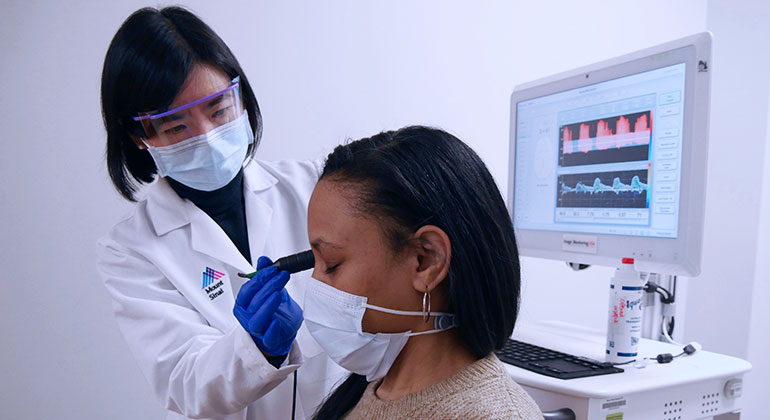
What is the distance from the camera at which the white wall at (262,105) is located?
5.22 feet

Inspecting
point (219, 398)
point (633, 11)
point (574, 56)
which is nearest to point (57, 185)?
point (219, 398)

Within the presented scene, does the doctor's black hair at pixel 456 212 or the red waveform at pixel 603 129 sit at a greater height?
the red waveform at pixel 603 129

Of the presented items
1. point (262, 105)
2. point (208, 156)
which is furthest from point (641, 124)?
point (262, 105)

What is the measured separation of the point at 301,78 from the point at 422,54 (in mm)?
573

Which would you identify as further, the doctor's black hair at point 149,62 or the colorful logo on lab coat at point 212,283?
the colorful logo on lab coat at point 212,283

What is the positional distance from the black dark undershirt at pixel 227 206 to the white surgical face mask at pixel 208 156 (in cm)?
5

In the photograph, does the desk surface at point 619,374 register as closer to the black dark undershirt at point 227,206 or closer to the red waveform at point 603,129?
the red waveform at point 603,129

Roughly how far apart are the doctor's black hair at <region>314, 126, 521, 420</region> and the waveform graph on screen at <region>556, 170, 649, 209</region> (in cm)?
65

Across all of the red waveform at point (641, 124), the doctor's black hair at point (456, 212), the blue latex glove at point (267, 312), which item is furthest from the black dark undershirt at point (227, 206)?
the red waveform at point (641, 124)

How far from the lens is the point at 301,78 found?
202 centimetres

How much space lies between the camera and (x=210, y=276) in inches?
47.7

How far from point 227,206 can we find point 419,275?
0.67 m

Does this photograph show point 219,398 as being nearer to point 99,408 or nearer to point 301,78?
point 99,408

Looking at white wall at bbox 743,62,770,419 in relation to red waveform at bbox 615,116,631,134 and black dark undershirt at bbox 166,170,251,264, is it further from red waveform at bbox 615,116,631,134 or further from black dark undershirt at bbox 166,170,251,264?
black dark undershirt at bbox 166,170,251,264
